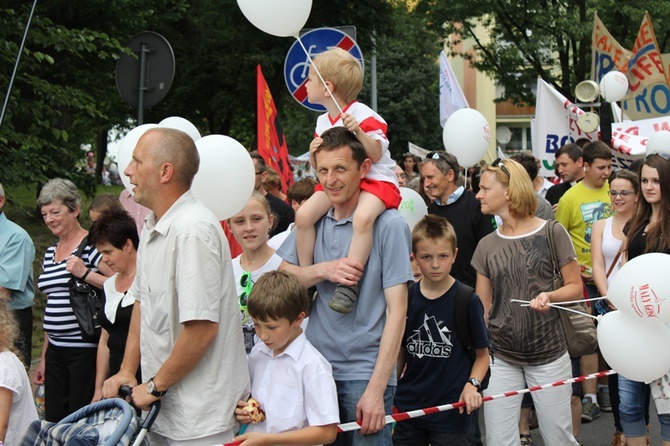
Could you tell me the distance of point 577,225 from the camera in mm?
8406

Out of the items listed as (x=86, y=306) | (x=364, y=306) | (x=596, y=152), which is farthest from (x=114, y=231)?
(x=596, y=152)

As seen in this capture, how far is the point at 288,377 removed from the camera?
3896mm

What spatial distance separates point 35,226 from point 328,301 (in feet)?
57.5

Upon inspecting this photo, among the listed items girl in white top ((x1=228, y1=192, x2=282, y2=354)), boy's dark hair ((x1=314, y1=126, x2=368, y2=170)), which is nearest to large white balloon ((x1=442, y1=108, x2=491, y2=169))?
girl in white top ((x1=228, y1=192, x2=282, y2=354))

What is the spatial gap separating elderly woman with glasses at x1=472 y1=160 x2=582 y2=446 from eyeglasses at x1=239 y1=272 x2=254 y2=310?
1646 millimetres

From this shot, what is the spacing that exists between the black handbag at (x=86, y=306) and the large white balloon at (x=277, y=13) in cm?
211

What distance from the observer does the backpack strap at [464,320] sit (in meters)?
4.99

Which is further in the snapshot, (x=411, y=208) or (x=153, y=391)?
(x=411, y=208)

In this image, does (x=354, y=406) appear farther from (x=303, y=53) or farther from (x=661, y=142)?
(x=661, y=142)

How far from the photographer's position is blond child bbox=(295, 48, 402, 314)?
160 inches

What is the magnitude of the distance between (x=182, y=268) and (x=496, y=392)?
2903mm

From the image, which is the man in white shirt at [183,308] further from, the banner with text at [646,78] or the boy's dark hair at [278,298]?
the banner with text at [646,78]

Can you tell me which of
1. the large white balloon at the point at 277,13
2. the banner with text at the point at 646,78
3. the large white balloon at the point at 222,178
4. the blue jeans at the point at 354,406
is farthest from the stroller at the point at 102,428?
the banner with text at the point at 646,78

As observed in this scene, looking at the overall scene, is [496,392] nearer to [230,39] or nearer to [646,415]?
[646,415]
